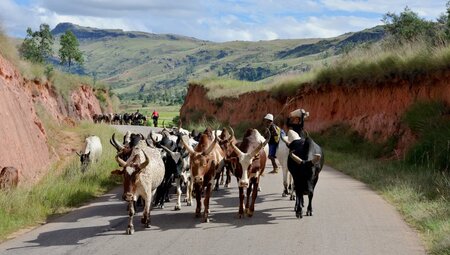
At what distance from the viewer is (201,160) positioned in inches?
453

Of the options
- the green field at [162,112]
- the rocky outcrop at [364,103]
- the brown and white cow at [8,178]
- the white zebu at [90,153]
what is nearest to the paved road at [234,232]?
the brown and white cow at [8,178]

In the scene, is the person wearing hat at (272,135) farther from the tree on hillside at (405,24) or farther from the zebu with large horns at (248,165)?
the tree on hillside at (405,24)

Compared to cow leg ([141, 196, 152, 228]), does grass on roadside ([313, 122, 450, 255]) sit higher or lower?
lower

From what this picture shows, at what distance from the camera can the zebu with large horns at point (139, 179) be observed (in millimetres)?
10547

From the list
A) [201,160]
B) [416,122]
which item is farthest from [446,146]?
[201,160]

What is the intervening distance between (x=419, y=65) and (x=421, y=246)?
1440cm

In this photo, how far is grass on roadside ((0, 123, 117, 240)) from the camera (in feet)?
37.4

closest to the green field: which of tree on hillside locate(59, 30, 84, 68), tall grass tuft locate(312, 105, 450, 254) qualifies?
tree on hillside locate(59, 30, 84, 68)

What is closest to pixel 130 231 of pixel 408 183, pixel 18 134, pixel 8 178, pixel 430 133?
pixel 8 178

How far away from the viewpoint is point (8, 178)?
1411 cm

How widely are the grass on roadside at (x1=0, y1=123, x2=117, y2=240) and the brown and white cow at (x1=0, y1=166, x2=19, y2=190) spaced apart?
0.30 meters

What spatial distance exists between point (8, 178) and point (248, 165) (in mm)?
6349

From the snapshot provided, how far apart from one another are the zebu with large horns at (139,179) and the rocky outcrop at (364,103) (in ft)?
32.7

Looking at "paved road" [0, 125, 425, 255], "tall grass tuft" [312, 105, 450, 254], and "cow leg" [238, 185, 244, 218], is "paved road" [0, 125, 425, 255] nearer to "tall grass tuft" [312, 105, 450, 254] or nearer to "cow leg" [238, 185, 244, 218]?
"cow leg" [238, 185, 244, 218]
